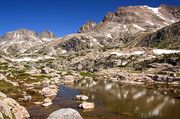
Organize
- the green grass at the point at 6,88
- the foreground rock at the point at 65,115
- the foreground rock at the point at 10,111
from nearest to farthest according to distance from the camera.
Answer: the foreground rock at the point at 65,115 < the foreground rock at the point at 10,111 < the green grass at the point at 6,88

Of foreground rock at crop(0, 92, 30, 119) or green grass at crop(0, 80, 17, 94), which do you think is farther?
green grass at crop(0, 80, 17, 94)

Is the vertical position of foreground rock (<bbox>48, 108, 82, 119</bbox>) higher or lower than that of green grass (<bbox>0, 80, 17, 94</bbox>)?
lower

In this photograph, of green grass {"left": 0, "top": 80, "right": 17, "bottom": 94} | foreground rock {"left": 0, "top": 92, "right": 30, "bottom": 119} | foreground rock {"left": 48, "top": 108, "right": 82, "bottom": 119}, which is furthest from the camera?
green grass {"left": 0, "top": 80, "right": 17, "bottom": 94}

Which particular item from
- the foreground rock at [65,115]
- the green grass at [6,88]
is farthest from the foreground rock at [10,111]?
the green grass at [6,88]

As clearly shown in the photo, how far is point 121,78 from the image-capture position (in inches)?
6516

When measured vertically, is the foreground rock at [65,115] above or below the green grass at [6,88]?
below

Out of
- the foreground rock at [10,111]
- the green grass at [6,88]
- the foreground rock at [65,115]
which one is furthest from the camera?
the green grass at [6,88]

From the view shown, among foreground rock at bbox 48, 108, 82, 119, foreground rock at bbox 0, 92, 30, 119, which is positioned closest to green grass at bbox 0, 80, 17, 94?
foreground rock at bbox 0, 92, 30, 119

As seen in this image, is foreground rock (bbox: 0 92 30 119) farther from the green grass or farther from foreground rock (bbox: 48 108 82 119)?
the green grass

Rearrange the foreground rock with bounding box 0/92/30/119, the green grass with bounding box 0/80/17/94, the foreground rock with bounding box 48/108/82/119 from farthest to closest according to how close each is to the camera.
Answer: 1. the green grass with bounding box 0/80/17/94
2. the foreground rock with bounding box 0/92/30/119
3. the foreground rock with bounding box 48/108/82/119

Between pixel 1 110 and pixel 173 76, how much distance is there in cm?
12181

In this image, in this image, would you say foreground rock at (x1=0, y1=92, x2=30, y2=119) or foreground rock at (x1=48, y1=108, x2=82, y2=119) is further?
foreground rock at (x1=0, y1=92, x2=30, y2=119)

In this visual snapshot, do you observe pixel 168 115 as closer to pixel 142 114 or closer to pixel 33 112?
pixel 142 114

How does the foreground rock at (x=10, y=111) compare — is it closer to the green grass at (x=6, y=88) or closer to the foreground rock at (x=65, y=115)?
the foreground rock at (x=65, y=115)
